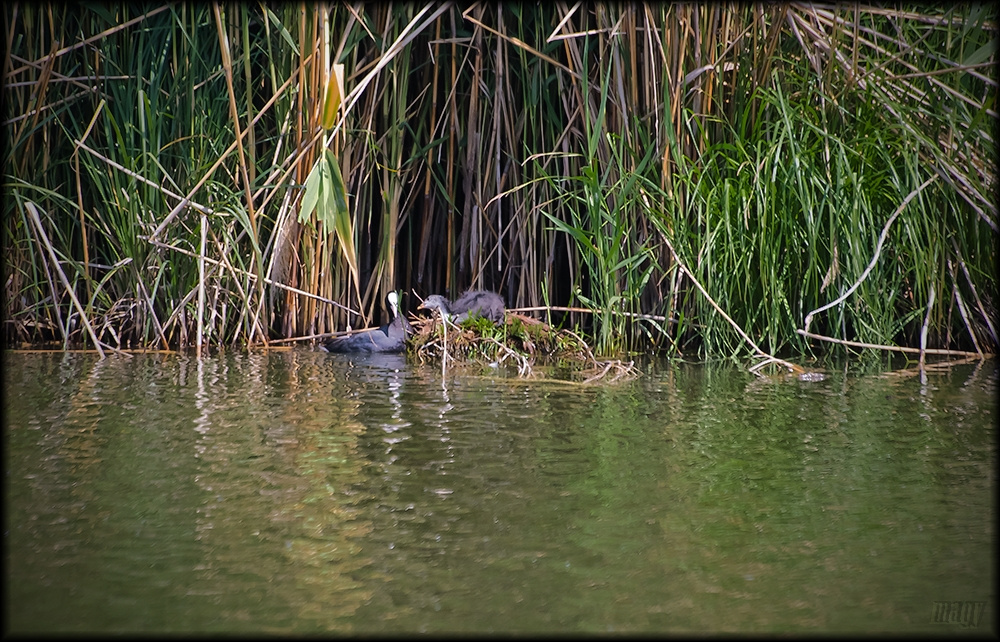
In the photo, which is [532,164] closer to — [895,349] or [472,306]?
[472,306]

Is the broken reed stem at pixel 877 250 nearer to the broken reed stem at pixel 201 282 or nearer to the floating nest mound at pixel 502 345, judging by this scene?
the floating nest mound at pixel 502 345

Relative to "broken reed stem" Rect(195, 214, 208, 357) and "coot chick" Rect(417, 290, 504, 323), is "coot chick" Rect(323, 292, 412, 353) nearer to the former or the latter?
"coot chick" Rect(417, 290, 504, 323)

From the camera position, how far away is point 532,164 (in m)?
4.32

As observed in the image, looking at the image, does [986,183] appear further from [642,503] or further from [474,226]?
[642,503]

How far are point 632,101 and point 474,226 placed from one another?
87 centimetres

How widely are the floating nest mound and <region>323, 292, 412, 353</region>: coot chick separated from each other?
0.05 m

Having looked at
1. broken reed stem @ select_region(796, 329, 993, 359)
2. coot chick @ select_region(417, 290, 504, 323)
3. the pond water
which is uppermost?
coot chick @ select_region(417, 290, 504, 323)

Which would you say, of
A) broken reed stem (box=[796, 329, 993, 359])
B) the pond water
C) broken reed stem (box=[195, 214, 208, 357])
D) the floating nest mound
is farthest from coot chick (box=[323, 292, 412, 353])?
broken reed stem (box=[796, 329, 993, 359])

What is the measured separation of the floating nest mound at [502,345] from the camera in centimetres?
370

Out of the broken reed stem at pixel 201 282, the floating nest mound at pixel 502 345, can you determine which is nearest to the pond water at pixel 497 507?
the floating nest mound at pixel 502 345

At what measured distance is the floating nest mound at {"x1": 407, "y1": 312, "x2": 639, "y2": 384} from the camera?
146 inches

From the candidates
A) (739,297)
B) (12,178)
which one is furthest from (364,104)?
(739,297)

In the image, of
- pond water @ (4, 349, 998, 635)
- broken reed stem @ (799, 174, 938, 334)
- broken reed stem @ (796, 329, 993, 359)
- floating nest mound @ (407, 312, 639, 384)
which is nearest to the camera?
pond water @ (4, 349, 998, 635)

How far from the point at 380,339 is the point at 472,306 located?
0.38m
